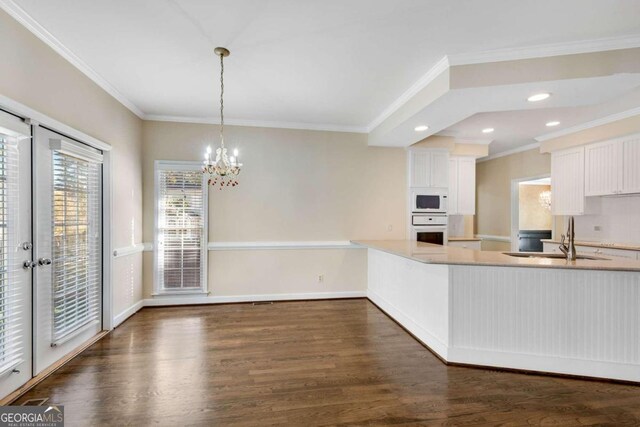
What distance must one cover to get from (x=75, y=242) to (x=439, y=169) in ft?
17.0

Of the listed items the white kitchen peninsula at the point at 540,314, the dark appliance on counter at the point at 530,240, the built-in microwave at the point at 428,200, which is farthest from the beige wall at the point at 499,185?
the white kitchen peninsula at the point at 540,314

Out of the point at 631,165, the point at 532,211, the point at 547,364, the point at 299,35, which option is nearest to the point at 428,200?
the point at 631,165

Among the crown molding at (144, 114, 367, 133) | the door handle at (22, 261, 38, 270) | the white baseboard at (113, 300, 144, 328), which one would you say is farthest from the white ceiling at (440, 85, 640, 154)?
the white baseboard at (113, 300, 144, 328)

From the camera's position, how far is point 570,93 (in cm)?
289

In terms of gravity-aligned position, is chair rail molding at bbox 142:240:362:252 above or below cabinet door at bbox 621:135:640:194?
below

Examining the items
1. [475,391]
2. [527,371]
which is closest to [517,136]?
[527,371]

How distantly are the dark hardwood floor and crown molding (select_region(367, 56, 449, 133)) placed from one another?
2804 mm

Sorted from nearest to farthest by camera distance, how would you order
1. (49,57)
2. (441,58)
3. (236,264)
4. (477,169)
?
(49,57)
(441,58)
(236,264)
(477,169)

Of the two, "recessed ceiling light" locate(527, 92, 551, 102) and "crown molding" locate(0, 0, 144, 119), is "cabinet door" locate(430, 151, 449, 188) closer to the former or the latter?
"recessed ceiling light" locate(527, 92, 551, 102)

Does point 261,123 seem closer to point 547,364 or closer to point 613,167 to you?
point 547,364

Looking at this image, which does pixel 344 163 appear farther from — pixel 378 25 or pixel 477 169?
pixel 477 169

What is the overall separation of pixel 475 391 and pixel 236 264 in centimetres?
351

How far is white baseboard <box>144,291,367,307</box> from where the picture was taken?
454 centimetres

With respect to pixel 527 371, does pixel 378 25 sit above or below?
above
